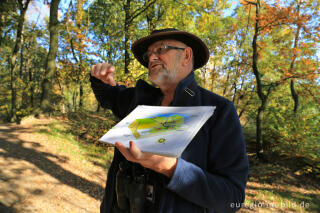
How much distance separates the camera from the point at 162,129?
1010 mm

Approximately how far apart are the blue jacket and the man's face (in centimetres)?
21

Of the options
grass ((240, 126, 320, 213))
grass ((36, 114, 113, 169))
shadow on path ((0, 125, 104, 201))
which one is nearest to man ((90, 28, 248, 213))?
shadow on path ((0, 125, 104, 201))

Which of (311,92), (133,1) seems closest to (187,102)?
(133,1)

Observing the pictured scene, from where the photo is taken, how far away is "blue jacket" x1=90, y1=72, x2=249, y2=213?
113cm

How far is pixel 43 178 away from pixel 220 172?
5.19m

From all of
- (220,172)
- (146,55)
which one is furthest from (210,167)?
(146,55)

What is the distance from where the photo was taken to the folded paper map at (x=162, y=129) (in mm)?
861

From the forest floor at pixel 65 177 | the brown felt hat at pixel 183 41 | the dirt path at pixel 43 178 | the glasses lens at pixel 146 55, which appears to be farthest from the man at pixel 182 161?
the forest floor at pixel 65 177

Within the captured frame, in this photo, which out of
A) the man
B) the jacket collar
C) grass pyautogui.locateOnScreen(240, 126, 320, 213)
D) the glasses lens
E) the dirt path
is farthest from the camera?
grass pyautogui.locateOnScreen(240, 126, 320, 213)

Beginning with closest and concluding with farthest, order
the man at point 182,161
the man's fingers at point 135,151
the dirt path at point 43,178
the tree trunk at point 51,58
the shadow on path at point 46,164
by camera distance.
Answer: the man's fingers at point 135,151 → the man at point 182,161 → the dirt path at point 43,178 → the shadow on path at point 46,164 → the tree trunk at point 51,58

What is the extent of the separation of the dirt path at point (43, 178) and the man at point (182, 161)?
3312mm

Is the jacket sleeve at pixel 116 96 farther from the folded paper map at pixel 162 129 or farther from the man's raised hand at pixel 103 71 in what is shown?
the folded paper map at pixel 162 129

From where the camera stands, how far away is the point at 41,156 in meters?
5.88

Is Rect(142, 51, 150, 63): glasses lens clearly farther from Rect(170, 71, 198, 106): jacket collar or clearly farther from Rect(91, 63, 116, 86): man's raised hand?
Rect(170, 71, 198, 106): jacket collar
